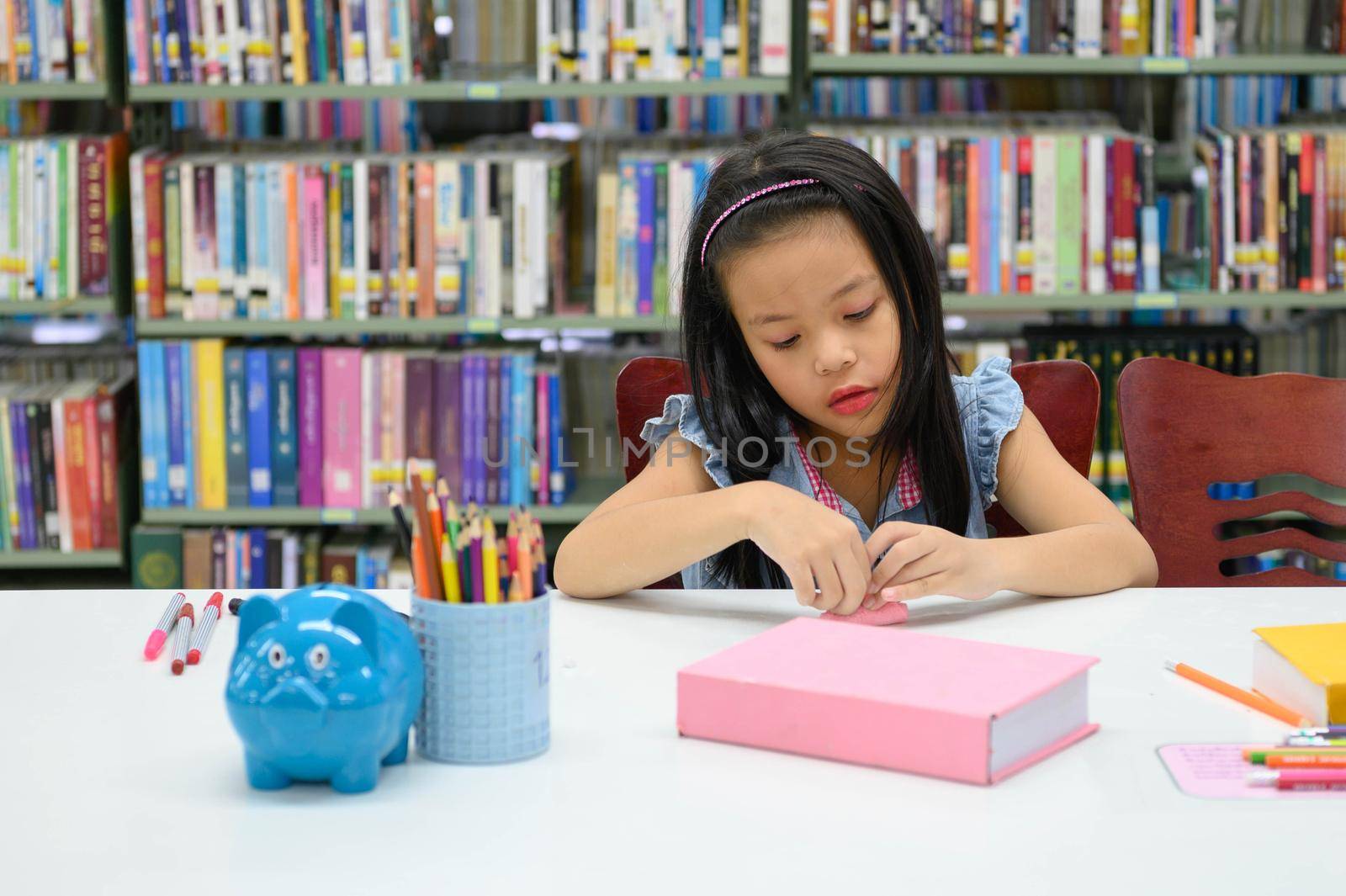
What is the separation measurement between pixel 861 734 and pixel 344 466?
1819 millimetres

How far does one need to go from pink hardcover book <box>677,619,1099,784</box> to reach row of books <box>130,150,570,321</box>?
1623 millimetres

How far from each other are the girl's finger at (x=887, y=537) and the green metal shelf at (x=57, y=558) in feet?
5.96

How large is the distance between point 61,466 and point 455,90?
3.02ft

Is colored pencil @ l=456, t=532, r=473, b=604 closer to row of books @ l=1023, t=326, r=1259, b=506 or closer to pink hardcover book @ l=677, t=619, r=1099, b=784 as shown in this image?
pink hardcover book @ l=677, t=619, r=1099, b=784

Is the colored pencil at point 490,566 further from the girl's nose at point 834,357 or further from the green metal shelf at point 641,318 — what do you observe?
the green metal shelf at point 641,318

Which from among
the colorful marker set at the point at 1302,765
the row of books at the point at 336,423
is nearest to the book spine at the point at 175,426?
the row of books at the point at 336,423

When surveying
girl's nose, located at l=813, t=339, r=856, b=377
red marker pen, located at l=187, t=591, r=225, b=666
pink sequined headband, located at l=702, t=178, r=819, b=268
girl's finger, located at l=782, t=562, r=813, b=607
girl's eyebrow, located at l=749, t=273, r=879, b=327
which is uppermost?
pink sequined headband, located at l=702, t=178, r=819, b=268

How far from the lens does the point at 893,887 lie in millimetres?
646

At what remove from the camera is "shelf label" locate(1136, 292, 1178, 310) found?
7.82ft

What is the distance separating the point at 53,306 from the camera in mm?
2408

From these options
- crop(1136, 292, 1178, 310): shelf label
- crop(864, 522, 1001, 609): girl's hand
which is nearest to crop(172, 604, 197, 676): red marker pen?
crop(864, 522, 1001, 609): girl's hand

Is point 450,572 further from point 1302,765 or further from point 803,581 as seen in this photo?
point 1302,765

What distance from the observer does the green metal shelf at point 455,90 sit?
233 centimetres

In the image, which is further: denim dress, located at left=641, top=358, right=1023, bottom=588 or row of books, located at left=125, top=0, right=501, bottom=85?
row of books, located at left=125, top=0, right=501, bottom=85
